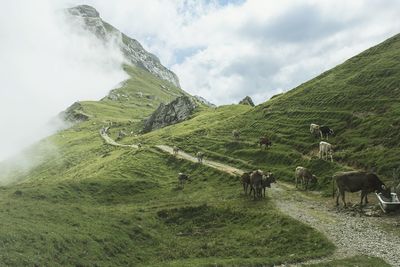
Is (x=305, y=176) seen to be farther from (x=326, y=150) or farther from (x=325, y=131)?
(x=325, y=131)

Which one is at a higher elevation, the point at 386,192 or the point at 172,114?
the point at 172,114

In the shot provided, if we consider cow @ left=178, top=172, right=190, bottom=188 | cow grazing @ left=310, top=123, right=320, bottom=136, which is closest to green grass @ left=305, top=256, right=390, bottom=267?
cow @ left=178, top=172, right=190, bottom=188

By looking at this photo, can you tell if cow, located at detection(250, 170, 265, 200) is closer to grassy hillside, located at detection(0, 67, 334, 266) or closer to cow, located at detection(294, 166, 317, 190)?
grassy hillside, located at detection(0, 67, 334, 266)

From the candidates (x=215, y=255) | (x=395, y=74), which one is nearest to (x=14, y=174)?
(x=395, y=74)

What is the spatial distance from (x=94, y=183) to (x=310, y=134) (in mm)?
38578

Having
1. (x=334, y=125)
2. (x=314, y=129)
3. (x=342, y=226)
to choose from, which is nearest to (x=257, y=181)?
(x=342, y=226)

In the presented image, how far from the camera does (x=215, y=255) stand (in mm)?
35906

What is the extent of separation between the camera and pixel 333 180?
1876 inches

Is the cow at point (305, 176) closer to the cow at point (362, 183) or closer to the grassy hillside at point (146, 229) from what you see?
Answer: the grassy hillside at point (146, 229)

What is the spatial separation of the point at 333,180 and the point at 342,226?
397 inches

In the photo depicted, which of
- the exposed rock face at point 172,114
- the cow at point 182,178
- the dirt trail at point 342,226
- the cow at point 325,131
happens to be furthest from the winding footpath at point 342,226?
the exposed rock face at point 172,114

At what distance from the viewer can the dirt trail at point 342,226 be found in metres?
32.0

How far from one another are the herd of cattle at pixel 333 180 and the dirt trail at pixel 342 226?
210 cm

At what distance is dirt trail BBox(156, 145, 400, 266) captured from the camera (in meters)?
32.0
